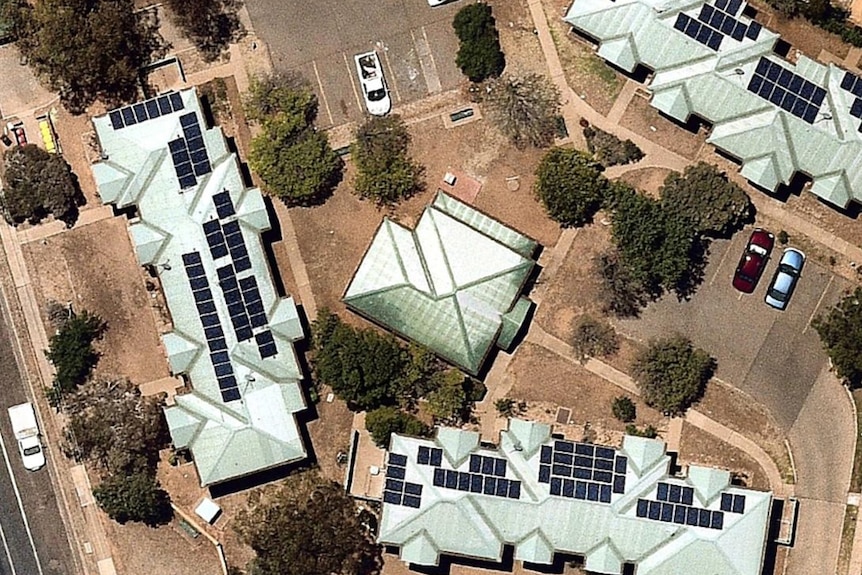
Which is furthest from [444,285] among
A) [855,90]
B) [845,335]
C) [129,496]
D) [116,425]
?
[855,90]

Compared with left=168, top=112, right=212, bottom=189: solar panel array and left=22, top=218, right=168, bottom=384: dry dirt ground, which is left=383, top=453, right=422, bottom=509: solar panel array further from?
left=168, top=112, right=212, bottom=189: solar panel array

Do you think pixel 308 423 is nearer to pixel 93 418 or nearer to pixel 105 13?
pixel 93 418

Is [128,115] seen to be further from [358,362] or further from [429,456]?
[429,456]

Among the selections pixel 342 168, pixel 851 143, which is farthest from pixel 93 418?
pixel 851 143

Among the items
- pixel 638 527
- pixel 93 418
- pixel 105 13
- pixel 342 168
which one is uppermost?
pixel 105 13

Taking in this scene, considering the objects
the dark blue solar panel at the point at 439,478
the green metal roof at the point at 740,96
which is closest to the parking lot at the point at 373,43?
the green metal roof at the point at 740,96

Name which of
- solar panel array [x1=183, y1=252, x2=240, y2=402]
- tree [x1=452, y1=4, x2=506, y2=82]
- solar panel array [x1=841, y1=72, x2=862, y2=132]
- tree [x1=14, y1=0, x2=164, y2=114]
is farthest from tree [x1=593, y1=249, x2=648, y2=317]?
tree [x1=14, y1=0, x2=164, y2=114]
